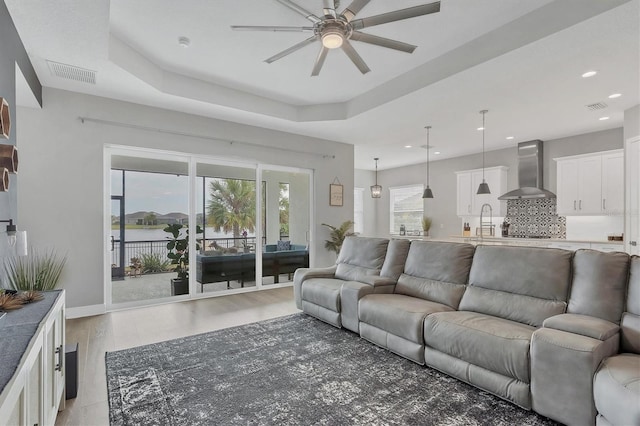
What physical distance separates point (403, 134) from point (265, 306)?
404 cm

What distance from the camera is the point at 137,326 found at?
12.7ft

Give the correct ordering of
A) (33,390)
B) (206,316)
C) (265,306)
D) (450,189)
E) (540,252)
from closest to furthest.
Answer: (33,390)
(540,252)
(206,316)
(265,306)
(450,189)

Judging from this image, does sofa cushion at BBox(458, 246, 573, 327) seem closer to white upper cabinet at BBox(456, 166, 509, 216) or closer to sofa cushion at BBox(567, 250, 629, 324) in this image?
sofa cushion at BBox(567, 250, 629, 324)

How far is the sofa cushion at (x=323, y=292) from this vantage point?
3723 mm

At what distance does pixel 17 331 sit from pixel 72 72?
3.29 m

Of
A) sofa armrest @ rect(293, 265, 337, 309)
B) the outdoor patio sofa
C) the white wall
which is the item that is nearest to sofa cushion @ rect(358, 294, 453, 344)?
sofa armrest @ rect(293, 265, 337, 309)

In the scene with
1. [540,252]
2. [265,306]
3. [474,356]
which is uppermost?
[540,252]

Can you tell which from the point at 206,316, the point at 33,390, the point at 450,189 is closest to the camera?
the point at 33,390

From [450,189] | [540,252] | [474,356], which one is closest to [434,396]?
[474,356]

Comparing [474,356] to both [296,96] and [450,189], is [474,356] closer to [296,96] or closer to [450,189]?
[296,96]

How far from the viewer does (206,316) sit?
427 centimetres

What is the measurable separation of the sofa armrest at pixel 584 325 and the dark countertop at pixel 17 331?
279 cm

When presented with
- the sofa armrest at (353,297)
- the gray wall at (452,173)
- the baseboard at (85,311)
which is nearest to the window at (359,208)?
the gray wall at (452,173)

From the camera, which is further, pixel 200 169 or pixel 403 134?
pixel 403 134
